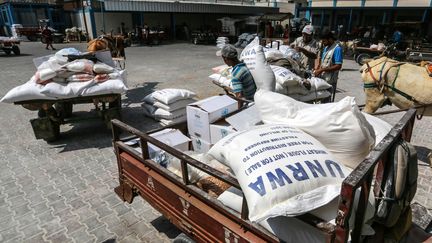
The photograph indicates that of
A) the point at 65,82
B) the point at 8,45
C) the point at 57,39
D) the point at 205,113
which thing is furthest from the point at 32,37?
the point at 205,113

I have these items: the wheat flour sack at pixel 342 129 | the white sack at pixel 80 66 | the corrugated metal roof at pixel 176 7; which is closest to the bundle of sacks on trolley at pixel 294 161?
the wheat flour sack at pixel 342 129

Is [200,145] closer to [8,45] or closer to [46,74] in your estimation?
[46,74]

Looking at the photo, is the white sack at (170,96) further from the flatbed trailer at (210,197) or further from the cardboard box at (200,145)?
the flatbed trailer at (210,197)

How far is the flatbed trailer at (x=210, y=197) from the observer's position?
1.38 metres

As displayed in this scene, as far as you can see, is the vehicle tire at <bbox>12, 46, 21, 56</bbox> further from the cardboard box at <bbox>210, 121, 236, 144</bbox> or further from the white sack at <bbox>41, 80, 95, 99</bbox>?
the cardboard box at <bbox>210, 121, 236, 144</bbox>

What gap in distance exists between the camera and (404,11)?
22.1 metres

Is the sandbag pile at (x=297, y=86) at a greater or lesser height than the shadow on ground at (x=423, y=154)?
greater

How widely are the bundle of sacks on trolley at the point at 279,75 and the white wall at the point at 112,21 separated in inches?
831

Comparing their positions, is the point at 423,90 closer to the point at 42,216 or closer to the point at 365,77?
the point at 365,77

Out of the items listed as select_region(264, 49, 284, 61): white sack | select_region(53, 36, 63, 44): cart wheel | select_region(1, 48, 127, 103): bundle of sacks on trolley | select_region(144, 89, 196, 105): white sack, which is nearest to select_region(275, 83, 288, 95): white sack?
select_region(264, 49, 284, 61): white sack

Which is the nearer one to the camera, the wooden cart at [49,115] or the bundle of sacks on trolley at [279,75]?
the bundle of sacks on trolley at [279,75]

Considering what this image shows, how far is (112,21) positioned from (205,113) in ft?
82.8

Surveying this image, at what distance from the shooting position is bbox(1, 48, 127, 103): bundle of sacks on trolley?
4695 millimetres

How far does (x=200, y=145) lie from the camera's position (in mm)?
3301
